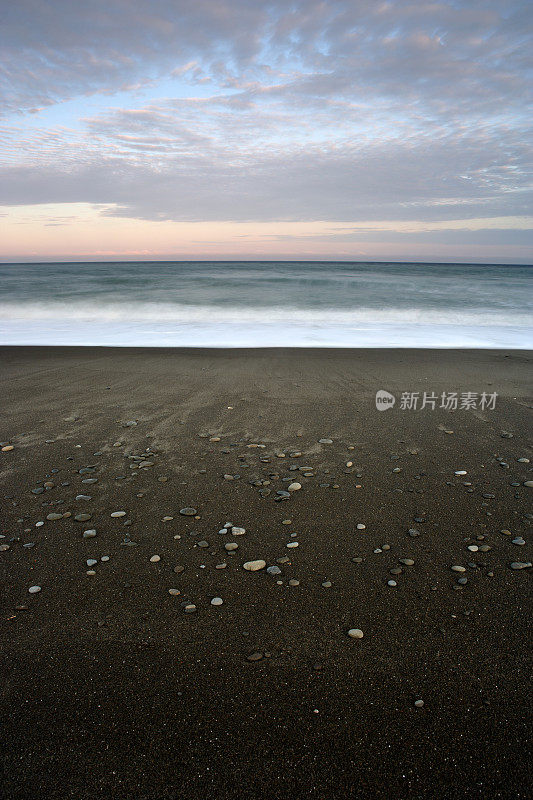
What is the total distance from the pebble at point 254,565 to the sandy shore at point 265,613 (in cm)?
4

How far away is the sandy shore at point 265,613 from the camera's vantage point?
4.79 feet

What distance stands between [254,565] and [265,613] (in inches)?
12.7

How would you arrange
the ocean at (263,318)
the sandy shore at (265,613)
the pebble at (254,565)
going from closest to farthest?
1. the sandy shore at (265,613)
2. the pebble at (254,565)
3. the ocean at (263,318)

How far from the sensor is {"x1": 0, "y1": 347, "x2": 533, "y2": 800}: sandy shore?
57.5 inches

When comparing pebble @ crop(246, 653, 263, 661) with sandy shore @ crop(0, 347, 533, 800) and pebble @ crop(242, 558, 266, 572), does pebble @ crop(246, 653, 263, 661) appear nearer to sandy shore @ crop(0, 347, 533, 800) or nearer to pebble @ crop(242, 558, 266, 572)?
sandy shore @ crop(0, 347, 533, 800)

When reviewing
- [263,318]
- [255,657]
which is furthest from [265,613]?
[263,318]

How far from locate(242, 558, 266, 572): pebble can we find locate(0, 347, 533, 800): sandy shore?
0.12 ft

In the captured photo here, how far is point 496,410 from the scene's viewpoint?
15.4 ft

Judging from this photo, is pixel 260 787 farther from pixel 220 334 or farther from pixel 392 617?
pixel 220 334

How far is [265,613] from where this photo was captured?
2041 millimetres

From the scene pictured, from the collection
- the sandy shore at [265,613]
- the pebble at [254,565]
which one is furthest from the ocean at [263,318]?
the pebble at [254,565]

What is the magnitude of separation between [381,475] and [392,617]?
1366 mm

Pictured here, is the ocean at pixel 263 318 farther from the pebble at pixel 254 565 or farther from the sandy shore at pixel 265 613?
the pebble at pixel 254 565

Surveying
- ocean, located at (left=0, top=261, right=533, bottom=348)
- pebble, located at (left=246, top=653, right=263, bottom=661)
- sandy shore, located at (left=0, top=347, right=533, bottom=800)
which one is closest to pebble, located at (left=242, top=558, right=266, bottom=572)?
sandy shore, located at (left=0, top=347, right=533, bottom=800)
